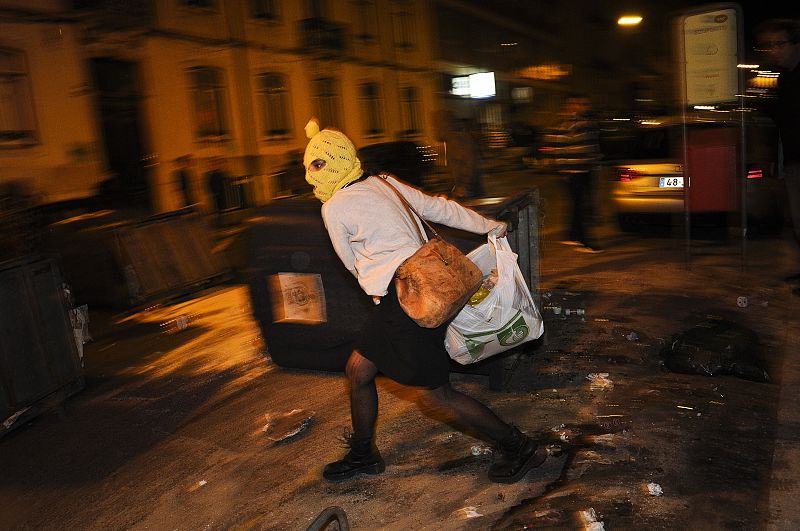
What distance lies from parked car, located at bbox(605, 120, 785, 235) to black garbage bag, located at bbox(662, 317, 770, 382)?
9.81 feet

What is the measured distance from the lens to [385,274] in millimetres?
3838

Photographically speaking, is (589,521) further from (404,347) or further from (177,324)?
(177,324)

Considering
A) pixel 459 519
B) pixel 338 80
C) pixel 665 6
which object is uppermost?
pixel 665 6

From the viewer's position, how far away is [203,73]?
20188mm

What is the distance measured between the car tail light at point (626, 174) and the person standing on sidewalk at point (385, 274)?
7093mm

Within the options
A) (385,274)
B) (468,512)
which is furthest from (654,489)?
(385,274)

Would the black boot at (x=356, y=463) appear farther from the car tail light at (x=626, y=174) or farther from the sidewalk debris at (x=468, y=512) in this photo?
the car tail light at (x=626, y=174)

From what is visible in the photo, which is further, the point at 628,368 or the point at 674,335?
the point at 674,335

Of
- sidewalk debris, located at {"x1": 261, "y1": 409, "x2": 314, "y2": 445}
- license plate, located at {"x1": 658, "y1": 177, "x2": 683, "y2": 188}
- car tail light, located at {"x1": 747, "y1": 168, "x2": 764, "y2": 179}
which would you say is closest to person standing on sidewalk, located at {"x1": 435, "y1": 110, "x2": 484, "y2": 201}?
license plate, located at {"x1": 658, "y1": 177, "x2": 683, "y2": 188}

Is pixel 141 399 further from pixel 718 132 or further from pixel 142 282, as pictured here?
pixel 718 132

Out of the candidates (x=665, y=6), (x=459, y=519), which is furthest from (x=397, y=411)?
(x=665, y=6)

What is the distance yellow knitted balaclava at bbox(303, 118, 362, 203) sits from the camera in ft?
12.8

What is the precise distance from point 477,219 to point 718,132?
5851 millimetres

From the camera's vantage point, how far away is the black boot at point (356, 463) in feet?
14.0
